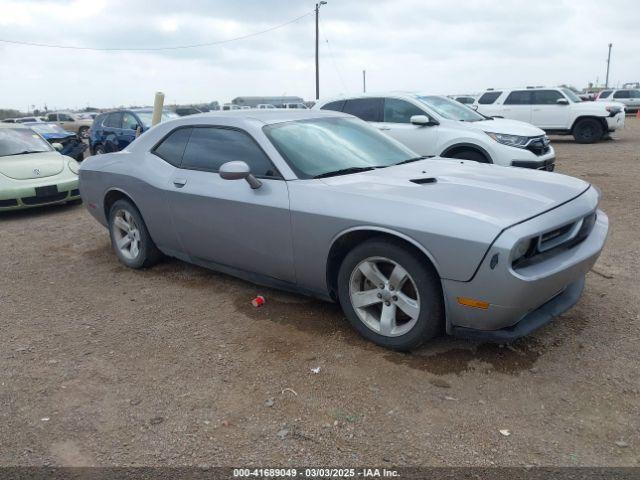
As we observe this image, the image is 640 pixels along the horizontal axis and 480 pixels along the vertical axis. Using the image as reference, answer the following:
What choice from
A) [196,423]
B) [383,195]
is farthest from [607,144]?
[196,423]

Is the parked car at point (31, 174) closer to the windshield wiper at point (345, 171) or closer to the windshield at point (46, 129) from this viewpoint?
the windshield wiper at point (345, 171)

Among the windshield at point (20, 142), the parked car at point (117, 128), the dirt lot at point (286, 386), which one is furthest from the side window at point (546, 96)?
the windshield at point (20, 142)

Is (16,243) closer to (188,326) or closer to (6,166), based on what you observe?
(6,166)

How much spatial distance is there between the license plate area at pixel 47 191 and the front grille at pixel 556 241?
7.33 m

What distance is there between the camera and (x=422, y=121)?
25.8 ft

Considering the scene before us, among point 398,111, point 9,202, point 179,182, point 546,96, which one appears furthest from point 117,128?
point 546,96

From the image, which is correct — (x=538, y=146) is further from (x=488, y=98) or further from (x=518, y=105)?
(x=488, y=98)

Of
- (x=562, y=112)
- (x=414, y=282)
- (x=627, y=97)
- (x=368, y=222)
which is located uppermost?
(x=627, y=97)

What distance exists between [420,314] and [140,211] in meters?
2.93

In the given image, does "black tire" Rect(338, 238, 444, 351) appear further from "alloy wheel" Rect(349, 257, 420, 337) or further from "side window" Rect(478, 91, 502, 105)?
"side window" Rect(478, 91, 502, 105)

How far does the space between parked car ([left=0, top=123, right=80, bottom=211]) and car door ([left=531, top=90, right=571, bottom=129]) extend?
1324 cm

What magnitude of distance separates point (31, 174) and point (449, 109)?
6.69 m

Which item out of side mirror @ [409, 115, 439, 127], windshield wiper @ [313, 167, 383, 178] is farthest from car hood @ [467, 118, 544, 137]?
windshield wiper @ [313, 167, 383, 178]

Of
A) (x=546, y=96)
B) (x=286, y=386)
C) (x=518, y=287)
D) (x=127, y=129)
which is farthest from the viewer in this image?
(x=546, y=96)
